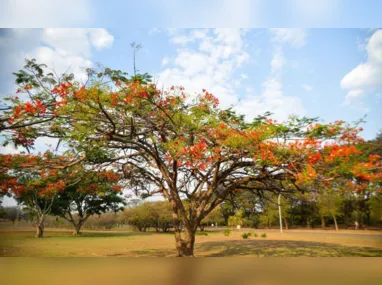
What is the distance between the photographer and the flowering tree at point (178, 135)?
4.25m

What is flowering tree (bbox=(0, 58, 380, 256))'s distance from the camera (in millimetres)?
4254

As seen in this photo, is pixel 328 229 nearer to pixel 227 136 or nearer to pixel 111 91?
pixel 227 136

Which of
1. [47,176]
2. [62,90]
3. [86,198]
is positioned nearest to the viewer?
[62,90]

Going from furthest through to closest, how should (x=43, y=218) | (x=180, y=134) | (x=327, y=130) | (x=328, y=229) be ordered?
(x=328, y=229) → (x=43, y=218) → (x=180, y=134) → (x=327, y=130)

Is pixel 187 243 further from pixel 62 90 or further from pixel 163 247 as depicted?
pixel 163 247

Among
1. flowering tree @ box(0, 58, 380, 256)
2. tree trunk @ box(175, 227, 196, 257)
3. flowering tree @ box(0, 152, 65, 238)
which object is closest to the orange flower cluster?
flowering tree @ box(0, 58, 380, 256)

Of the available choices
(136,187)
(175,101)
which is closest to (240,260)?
(175,101)

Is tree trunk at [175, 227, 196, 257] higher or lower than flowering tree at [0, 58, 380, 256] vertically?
lower

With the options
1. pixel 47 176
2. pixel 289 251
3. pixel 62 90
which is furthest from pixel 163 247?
pixel 62 90

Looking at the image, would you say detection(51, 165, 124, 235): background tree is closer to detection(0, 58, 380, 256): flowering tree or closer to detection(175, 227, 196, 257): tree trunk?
detection(0, 58, 380, 256): flowering tree

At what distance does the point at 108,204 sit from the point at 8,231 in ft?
16.4

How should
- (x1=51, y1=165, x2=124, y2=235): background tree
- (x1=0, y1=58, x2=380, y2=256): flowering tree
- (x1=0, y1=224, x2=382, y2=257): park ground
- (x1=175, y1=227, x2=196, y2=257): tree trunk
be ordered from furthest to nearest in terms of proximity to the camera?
(x1=0, y1=224, x2=382, y2=257): park ground < (x1=51, y1=165, x2=124, y2=235): background tree < (x1=175, y1=227, x2=196, y2=257): tree trunk < (x1=0, y1=58, x2=380, y2=256): flowering tree

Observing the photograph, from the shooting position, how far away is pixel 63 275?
313 cm

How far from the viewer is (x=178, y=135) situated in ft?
16.7
